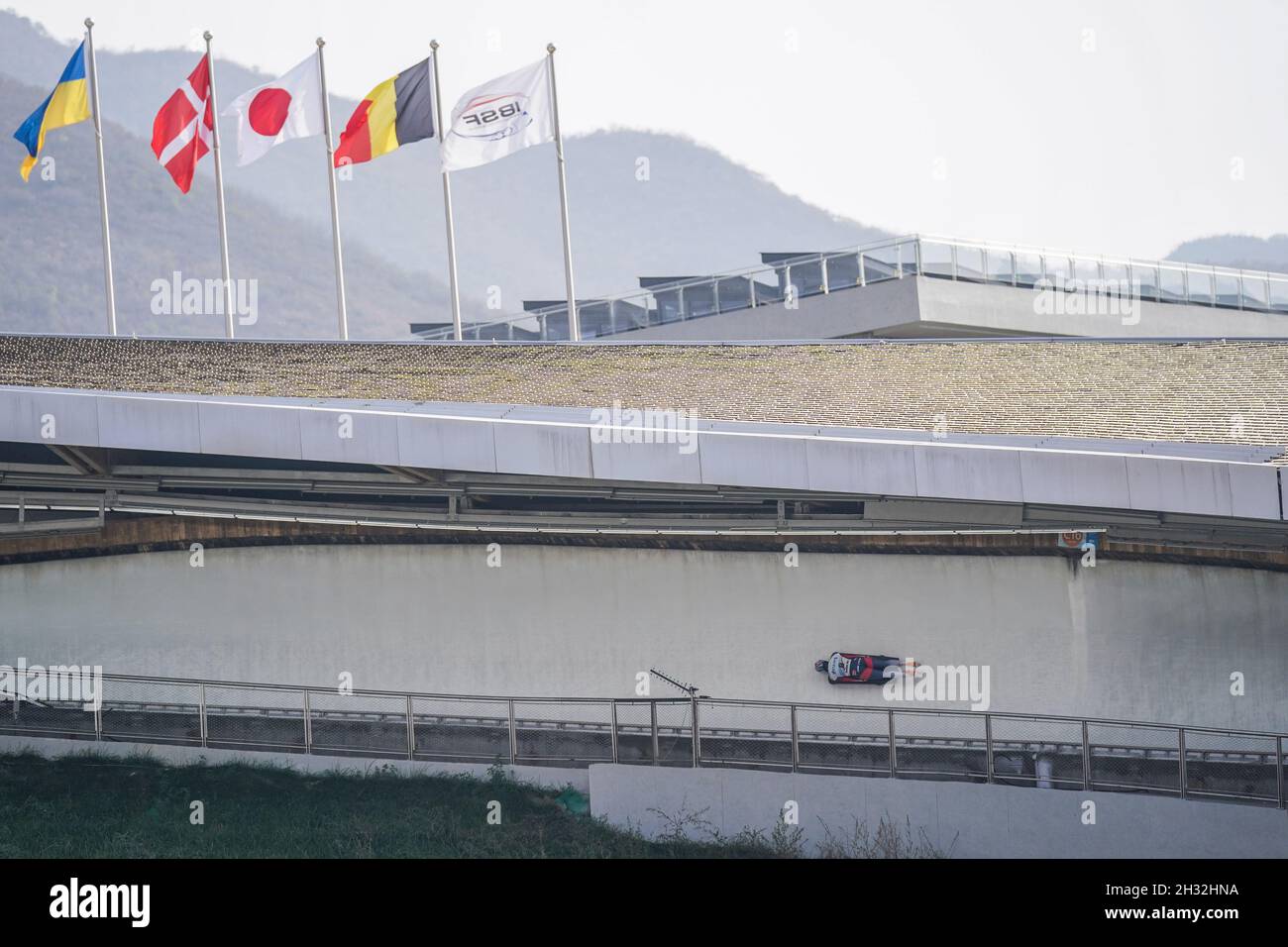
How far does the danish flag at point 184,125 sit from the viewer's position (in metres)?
25.9

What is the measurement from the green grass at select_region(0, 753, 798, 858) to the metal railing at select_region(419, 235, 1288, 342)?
42.0 feet

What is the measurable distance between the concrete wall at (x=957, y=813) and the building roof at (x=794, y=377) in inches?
145

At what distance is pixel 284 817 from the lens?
1595cm

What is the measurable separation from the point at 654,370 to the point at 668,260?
126 metres

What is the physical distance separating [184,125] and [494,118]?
5493 mm

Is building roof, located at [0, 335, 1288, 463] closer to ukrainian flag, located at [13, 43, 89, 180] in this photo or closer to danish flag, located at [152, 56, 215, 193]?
danish flag, located at [152, 56, 215, 193]

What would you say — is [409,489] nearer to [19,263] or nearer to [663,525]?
[663,525]

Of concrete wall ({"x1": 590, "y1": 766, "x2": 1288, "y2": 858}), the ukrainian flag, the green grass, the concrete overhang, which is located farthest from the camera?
the ukrainian flag

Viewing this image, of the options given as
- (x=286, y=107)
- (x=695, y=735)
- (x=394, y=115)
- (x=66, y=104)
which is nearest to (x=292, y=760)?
(x=695, y=735)

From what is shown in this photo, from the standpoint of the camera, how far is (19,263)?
99.6 metres

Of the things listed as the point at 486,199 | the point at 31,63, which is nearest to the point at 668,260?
the point at 486,199

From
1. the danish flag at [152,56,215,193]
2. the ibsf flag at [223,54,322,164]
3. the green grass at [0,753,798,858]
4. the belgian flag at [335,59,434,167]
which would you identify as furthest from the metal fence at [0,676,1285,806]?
the ibsf flag at [223,54,322,164]

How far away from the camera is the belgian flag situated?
25172 mm

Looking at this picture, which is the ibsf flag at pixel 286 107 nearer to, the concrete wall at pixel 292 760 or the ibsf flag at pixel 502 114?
the ibsf flag at pixel 502 114
